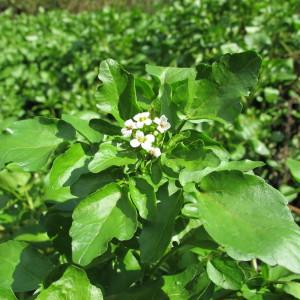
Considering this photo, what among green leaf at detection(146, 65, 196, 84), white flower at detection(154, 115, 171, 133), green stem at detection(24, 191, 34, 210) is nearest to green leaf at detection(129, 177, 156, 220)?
white flower at detection(154, 115, 171, 133)

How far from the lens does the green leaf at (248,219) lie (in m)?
0.71

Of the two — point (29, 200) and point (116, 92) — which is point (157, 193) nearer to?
point (116, 92)

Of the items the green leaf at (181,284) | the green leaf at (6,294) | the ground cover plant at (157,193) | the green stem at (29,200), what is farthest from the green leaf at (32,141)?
the green stem at (29,200)

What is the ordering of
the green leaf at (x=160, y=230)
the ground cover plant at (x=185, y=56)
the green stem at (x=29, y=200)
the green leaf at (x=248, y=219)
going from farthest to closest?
the ground cover plant at (x=185, y=56) → the green stem at (x=29, y=200) → the green leaf at (x=160, y=230) → the green leaf at (x=248, y=219)

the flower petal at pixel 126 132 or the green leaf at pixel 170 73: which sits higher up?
the green leaf at pixel 170 73

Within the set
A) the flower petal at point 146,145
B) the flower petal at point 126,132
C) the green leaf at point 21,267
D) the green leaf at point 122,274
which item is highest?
the flower petal at point 126,132

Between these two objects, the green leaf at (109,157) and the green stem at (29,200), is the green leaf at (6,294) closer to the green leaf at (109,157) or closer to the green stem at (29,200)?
the green leaf at (109,157)

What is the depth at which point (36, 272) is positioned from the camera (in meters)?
1.04

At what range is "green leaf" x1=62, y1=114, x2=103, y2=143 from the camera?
3.15 feet

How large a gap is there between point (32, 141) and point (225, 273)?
1.52 feet

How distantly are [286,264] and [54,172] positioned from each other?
1.46ft

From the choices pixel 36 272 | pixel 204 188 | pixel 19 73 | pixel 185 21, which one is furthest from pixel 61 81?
pixel 204 188

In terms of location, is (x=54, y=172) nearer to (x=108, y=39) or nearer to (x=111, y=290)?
(x=111, y=290)

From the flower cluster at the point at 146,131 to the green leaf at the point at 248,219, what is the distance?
0.12 meters
